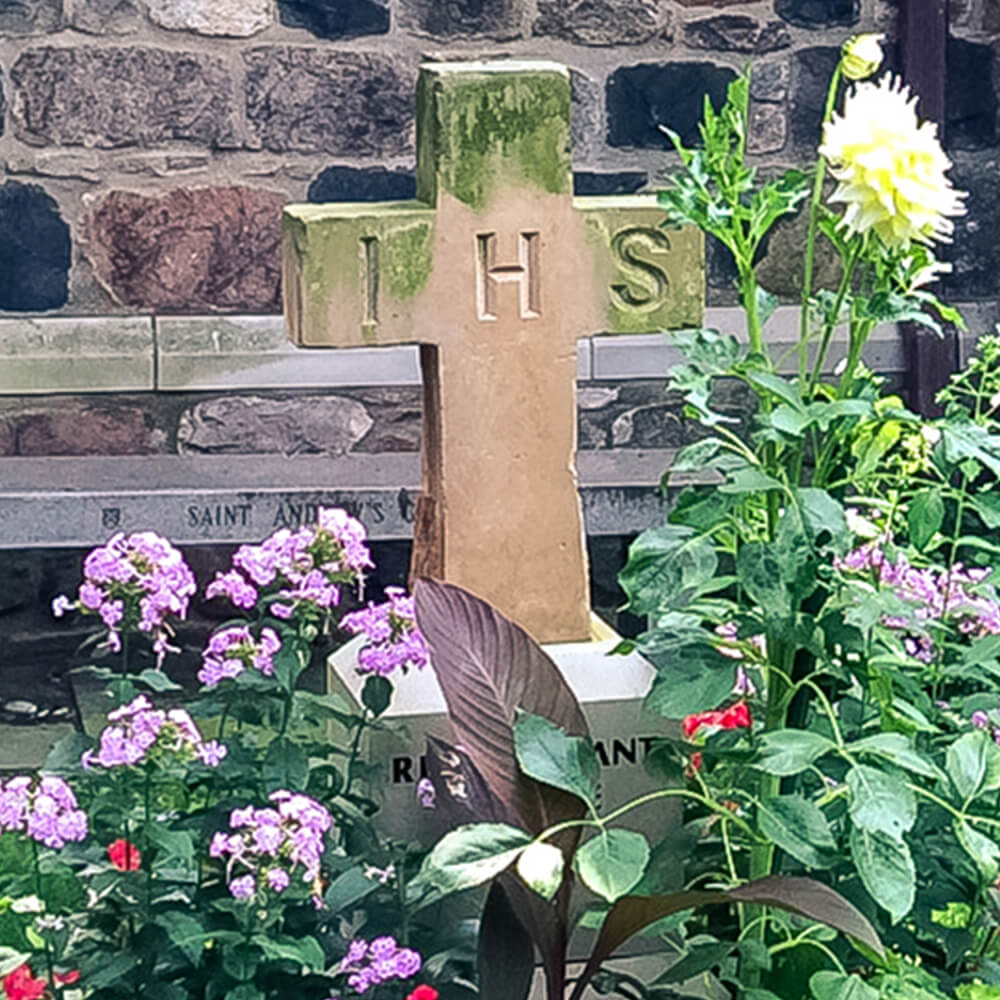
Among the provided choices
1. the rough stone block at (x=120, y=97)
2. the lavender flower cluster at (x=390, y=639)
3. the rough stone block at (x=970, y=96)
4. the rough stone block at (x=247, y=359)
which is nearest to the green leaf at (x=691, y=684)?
the lavender flower cluster at (x=390, y=639)

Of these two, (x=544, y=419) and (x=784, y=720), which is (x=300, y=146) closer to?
(x=544, y=419)

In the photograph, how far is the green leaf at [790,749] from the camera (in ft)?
6.75

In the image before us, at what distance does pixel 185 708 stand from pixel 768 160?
3361 mm

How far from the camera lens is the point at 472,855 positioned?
6.73ft

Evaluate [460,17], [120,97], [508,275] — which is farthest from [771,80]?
[508,275]

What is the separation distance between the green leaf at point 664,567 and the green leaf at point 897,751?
27cm

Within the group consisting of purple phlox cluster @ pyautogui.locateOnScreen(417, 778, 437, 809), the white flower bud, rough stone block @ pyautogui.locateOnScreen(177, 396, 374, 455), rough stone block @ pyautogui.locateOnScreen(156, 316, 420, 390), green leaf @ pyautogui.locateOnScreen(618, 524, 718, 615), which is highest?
green leaf @ pyautogui.locateOnScreen(618, 524, 718, 615)

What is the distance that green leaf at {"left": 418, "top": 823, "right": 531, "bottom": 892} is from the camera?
6.59 ft

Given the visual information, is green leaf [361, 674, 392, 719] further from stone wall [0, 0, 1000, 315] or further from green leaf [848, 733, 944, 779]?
stone wall [0, 0, 1000, 315]

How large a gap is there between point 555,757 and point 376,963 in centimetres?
32

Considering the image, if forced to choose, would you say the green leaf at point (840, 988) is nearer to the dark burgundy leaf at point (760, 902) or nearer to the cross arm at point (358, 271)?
the dark burgundy leaf at point (760, 902)

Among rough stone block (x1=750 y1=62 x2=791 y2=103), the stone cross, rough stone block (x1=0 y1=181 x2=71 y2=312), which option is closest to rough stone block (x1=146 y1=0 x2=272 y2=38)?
rough stone block (x1=0 y1=181 x2=71 y2=312)

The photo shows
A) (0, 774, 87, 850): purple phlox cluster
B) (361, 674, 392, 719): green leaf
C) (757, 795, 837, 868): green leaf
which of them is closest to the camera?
(757, 795, 837, 868): green leaf

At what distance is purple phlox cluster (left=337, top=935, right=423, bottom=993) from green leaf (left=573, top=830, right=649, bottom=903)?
268mm
